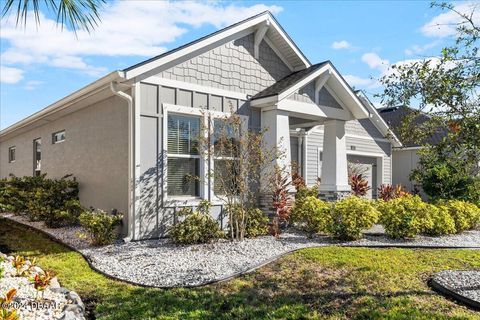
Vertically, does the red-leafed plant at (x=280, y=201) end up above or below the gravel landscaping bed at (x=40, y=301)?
above

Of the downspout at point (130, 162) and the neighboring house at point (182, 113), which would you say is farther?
the neighboring house at point (182, 113)

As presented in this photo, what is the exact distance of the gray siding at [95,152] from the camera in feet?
30.8

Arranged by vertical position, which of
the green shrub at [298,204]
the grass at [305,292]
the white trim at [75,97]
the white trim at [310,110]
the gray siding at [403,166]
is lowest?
the grass at [305,292]

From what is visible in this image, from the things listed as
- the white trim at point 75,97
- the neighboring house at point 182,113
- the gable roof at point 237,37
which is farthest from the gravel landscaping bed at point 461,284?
the white trim at point 75,97

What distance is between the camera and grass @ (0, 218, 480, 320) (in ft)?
15.4

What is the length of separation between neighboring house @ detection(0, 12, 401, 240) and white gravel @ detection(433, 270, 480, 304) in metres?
4.42

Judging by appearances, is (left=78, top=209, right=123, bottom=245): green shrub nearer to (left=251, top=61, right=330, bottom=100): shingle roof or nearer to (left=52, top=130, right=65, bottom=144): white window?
(left=251, top=61, right=330, bottom=100): shingle roof

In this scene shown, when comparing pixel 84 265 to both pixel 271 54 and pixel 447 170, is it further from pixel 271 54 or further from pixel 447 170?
pixel 447 170

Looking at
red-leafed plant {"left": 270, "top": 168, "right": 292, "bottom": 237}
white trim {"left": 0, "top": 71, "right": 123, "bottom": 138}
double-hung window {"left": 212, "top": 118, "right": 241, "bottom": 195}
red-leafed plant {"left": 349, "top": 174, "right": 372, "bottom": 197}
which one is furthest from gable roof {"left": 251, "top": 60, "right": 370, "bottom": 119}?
white trim {"left": 0, "top": 71, "right": 123, "bottom": 138}

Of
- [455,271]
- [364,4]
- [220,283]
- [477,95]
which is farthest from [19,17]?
[455,271]

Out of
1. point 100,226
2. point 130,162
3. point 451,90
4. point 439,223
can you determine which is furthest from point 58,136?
point 451,90

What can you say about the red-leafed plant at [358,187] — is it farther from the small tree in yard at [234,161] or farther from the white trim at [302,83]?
the small tree in yard at [234,161]

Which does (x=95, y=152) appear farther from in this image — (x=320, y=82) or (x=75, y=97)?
(x=320, y=82)

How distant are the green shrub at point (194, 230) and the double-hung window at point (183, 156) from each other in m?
0.74
